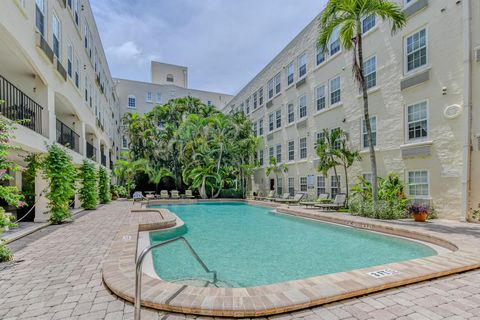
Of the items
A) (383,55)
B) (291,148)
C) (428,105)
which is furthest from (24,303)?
(291,148)

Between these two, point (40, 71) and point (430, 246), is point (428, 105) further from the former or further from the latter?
point (40, 71)

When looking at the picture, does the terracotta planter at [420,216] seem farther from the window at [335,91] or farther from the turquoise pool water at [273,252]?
the window at [335,91]

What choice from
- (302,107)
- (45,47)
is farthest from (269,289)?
(302,107)

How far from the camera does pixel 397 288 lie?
13.6 ft

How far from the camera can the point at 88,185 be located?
1531 centimetres

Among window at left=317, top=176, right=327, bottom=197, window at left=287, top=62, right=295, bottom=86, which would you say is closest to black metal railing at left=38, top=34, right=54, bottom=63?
window at left=317, top=176, right=327, bottom=197

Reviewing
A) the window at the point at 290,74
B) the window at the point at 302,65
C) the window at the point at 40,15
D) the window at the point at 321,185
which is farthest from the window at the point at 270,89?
the window at the point at 40,15

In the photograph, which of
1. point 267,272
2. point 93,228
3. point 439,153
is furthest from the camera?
point 439,153

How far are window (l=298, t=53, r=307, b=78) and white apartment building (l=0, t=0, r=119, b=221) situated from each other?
1564cm

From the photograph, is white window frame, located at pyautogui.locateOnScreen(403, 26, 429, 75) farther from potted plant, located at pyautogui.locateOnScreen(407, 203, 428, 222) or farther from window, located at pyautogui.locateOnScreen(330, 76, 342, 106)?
potted plant, located at pyautogui.locateOnScreen(407, 203, 428, 222)

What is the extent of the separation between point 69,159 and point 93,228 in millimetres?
2976

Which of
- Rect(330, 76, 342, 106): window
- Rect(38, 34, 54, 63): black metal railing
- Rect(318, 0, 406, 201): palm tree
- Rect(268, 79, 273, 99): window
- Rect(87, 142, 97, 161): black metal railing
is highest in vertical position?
Rect(268, 79, 273, 99): window

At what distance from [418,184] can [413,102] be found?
152 inches

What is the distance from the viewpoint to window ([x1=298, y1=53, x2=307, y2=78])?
843 inches
